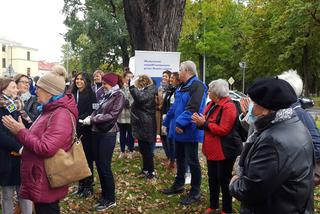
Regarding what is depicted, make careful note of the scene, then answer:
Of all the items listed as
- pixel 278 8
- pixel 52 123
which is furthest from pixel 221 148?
pixel 278 8

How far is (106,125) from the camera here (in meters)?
5.84

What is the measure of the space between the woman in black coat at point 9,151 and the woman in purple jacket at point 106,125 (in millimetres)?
1212

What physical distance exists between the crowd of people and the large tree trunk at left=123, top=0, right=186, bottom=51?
2156 mm

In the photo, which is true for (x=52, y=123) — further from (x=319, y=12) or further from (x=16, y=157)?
(x=319, y=12)

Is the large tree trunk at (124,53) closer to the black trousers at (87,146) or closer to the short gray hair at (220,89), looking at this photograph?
the black trousers at (87,146)

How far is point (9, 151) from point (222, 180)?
2.72m

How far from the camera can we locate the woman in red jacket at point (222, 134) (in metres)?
5.45

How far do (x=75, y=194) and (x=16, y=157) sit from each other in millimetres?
2071

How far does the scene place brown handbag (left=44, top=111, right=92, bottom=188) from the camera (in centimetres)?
383

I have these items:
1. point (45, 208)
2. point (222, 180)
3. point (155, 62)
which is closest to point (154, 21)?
point (155, 62)

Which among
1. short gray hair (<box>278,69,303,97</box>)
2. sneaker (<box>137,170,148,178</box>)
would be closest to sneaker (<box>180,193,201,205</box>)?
sneaker (<box>137,170,148,178</box>)

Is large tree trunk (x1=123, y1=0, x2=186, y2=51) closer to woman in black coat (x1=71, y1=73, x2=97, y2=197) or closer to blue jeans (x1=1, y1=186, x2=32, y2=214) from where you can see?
woman in black coat (x1=71, y1=73, x2=97, y2=197)

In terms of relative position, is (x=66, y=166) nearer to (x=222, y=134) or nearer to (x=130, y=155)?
(x=222, y=134)

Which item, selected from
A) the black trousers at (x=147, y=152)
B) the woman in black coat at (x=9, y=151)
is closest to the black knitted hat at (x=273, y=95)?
the woman in black coat at (x=9, y=151)
